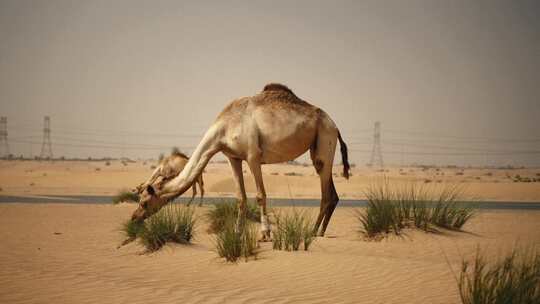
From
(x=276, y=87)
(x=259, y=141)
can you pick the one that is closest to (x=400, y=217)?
(x=259, y=141)

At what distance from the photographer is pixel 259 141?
9094 mm

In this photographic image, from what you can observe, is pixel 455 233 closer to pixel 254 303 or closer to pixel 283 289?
pixel 283 289

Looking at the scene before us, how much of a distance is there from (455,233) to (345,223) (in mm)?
4342

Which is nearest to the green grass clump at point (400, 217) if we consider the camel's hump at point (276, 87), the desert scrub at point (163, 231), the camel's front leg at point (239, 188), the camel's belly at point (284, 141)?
the camel's belly at point (284, 141)

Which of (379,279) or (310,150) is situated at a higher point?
(310,150)

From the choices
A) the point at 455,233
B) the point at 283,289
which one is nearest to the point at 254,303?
the point at 283,289

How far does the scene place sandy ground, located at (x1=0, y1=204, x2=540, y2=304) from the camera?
5.54 metres

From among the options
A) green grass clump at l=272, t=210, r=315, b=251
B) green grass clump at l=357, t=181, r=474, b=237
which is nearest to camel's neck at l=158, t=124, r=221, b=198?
green grass clump at l=272, t=210, r=315, b=251

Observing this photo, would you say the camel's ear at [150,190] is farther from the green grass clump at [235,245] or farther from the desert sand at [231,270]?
the green grass clump at [235,245]

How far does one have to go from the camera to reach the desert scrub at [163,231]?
347 inches

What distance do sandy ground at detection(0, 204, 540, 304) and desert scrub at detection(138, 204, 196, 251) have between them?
0.70 ft

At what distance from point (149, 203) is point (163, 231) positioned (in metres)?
0.57

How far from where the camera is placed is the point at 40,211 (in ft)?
60.0

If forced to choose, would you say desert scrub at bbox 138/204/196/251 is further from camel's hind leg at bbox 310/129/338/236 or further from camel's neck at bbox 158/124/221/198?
camel's hind leg at bbox 310/129/338/236
